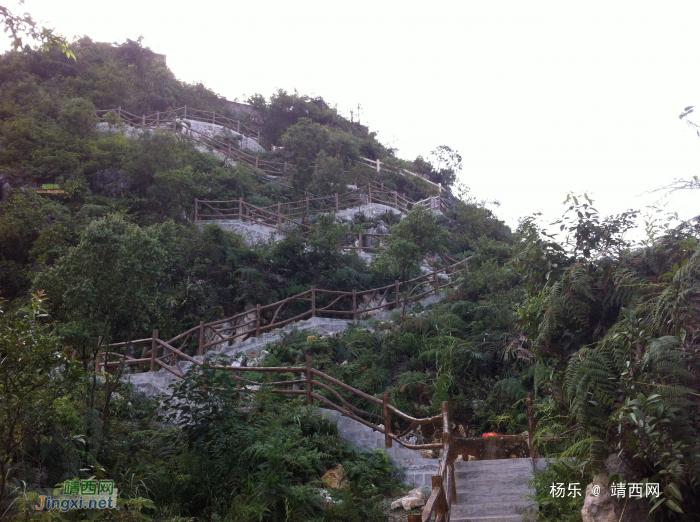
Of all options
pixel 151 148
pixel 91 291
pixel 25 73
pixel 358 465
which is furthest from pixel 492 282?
pixel 25 73

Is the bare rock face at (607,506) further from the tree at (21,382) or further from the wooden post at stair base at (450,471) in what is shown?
the tree at (21,382)

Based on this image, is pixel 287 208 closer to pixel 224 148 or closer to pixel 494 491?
pixel 224 148

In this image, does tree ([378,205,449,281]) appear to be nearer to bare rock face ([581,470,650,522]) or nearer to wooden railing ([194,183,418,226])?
wooden railing ([194,183,418,226])

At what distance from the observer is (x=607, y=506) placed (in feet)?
13.6

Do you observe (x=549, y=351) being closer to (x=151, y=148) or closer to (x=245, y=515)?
(x=245, y=515)

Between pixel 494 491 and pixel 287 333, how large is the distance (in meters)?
7.35

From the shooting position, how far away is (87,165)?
1905 centimetres

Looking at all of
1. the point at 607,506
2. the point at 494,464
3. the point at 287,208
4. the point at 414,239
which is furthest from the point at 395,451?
the point at 287,208

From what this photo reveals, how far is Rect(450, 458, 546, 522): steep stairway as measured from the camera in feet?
19.0

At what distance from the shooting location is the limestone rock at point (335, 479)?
6.87 meters

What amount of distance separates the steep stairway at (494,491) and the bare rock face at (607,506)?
129 centimetres

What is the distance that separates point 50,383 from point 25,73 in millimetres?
26659

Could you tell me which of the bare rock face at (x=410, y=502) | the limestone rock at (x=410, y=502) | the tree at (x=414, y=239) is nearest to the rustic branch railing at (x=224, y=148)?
the tree at (x=414, y=239)

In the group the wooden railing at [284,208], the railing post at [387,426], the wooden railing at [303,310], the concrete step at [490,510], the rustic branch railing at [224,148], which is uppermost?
the rustic branch railing at [224,148]
